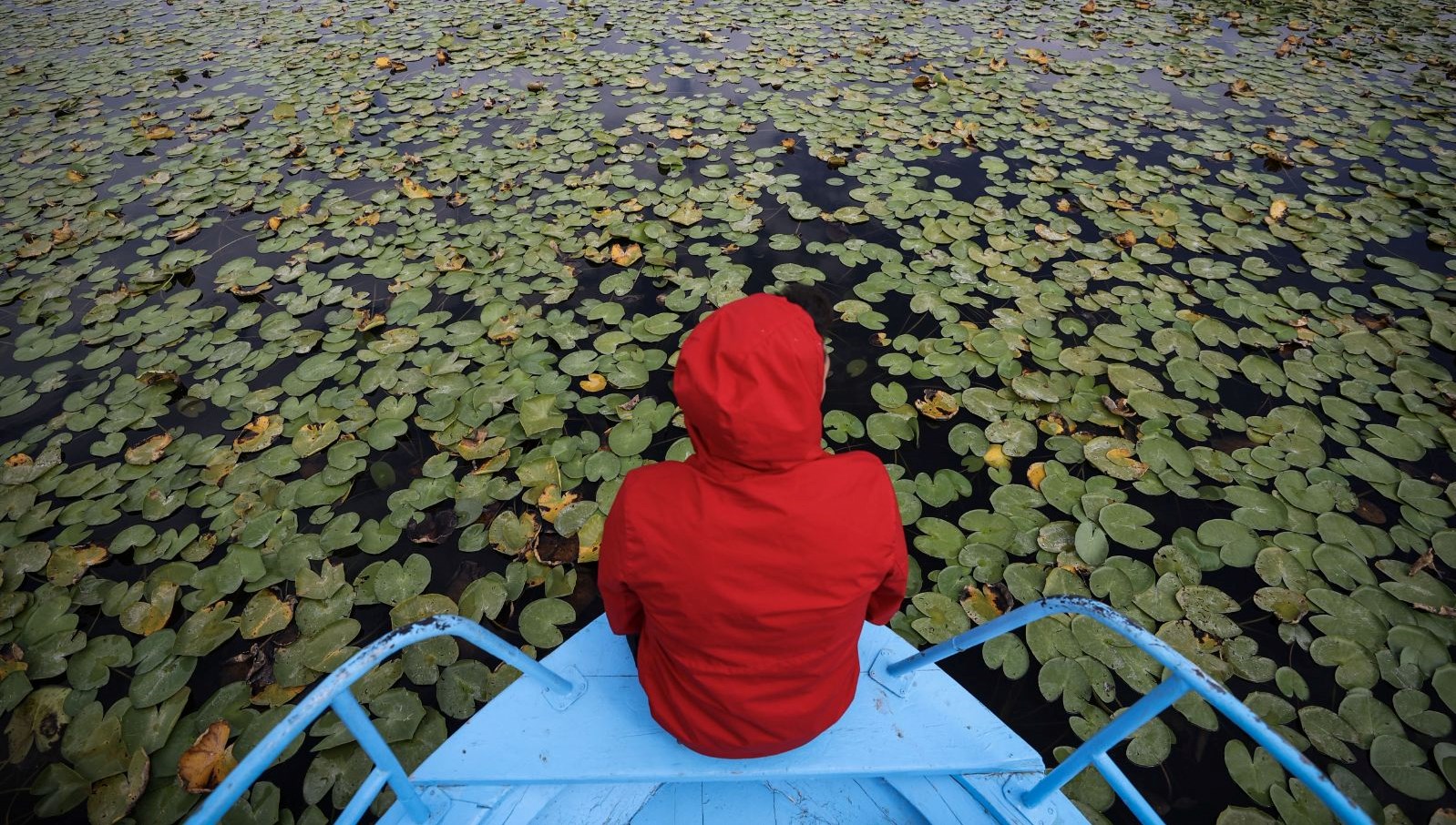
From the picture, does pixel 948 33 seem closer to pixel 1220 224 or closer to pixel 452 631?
pixel 1220 224

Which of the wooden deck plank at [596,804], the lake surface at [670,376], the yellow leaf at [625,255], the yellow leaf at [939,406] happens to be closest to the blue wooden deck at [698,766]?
the wooden deck plank at [596,804]

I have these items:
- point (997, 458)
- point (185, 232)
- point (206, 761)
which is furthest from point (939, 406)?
point (185, 232)

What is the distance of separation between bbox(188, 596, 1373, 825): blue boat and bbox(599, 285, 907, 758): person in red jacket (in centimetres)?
15

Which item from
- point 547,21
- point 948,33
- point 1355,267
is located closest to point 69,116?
point 547,21

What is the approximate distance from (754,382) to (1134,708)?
2.94 feet

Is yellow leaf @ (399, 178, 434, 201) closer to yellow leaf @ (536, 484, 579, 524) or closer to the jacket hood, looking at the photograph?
yellow leaf @ (536, 484, 579, 524)

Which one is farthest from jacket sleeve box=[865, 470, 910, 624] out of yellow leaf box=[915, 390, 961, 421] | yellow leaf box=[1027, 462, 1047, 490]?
yellow leaf box=[915, 390, 961, 421]

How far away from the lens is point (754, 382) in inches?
39.9

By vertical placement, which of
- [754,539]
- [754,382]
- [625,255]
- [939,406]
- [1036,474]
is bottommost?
[1036,474]

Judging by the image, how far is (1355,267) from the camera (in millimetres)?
3168

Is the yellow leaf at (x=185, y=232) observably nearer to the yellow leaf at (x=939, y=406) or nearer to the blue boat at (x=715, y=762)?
the blue boat at (x=715, y=762)

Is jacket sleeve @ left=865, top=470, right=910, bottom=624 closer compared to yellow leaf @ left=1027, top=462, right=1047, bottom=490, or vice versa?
jacket sleeve @ left=865, top=470, right=910, bottom=624

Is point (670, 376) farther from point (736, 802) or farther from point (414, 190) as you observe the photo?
point (414, 190)

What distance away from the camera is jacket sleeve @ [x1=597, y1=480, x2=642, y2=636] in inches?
45.7
